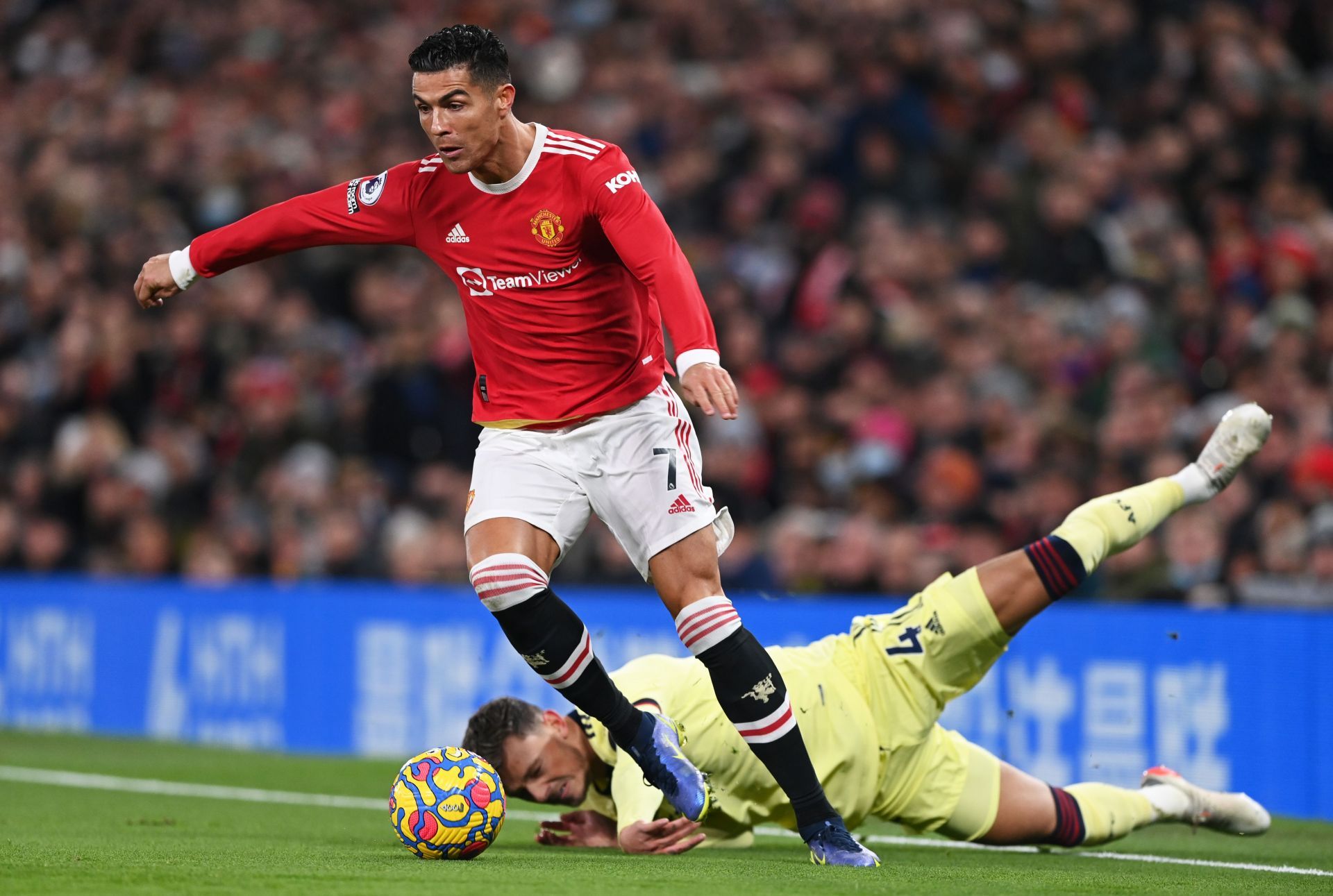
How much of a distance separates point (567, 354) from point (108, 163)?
1191 centimetres

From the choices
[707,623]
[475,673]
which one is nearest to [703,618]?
[707,623]

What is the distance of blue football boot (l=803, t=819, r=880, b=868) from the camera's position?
5.75 m

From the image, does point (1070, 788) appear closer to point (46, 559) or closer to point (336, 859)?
point (336, 859)

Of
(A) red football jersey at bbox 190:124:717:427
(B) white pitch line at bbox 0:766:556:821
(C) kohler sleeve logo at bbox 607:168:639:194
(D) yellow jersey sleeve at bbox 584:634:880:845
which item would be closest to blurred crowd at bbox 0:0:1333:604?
(B) white pitch line at bbox 0:766:556:821

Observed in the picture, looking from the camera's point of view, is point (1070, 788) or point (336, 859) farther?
point (1070, 788)

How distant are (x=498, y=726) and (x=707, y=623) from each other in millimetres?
1021

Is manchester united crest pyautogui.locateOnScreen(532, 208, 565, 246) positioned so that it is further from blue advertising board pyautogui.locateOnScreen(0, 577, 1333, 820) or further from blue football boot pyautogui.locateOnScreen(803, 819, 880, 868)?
blue advertising board pyautogui.locateOnScreen(0, 577, 1333, 820)

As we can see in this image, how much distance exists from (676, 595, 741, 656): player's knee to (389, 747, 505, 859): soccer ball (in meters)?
0.79

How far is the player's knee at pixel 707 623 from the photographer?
19.0 ft

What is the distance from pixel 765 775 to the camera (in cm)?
651

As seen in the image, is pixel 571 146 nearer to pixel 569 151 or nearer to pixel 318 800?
pixel 569 151

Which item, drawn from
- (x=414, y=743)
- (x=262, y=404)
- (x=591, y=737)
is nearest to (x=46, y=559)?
(x=262, y=404)

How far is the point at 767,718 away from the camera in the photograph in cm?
581

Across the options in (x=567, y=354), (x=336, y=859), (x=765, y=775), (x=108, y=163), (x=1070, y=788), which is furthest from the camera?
(x=108, y=163)
